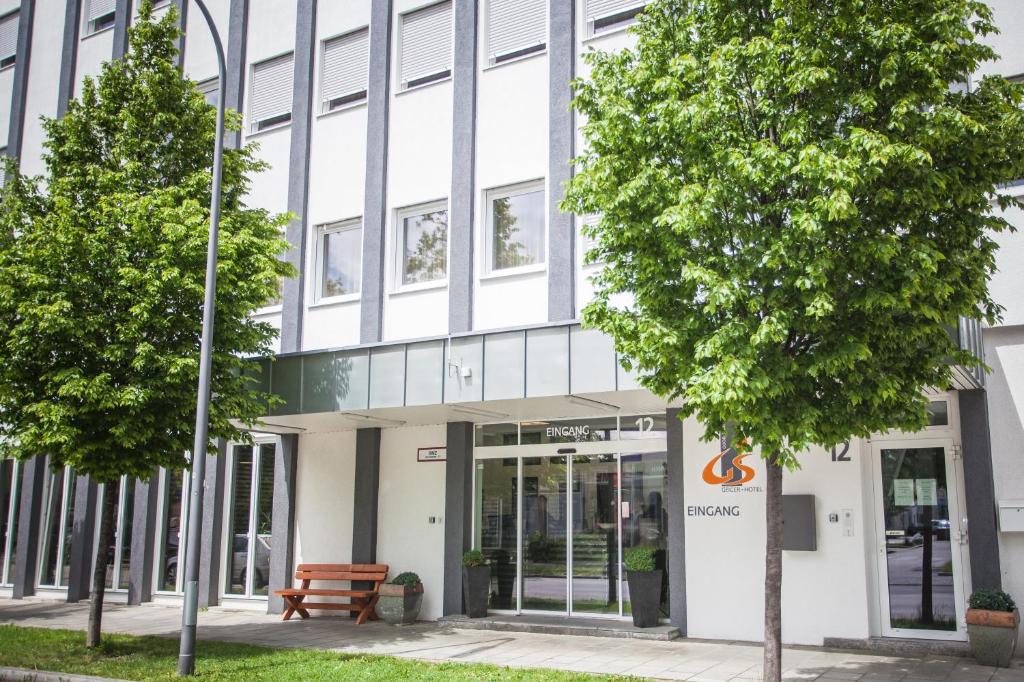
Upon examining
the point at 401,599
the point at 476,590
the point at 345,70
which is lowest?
the point at 401,599

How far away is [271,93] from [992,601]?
14982 millimetres

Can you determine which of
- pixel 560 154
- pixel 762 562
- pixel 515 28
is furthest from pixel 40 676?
pixel 515 28

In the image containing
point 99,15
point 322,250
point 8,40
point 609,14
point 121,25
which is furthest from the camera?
point 8,40

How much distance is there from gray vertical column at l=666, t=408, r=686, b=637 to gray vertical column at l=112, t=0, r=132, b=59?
15324 mm

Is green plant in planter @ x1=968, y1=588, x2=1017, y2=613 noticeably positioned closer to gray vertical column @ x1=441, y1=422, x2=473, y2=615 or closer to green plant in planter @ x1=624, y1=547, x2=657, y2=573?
green plant in planter @ x1=624, y1=547, x2=657, y2=573

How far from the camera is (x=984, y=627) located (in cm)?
973

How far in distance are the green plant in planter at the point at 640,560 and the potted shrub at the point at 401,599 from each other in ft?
12.2

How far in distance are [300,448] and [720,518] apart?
801 cm

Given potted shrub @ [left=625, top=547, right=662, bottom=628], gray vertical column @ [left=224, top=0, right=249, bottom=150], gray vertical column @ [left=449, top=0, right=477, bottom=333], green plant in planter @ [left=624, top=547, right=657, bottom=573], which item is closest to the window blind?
gray vertical column @ [left=224, top=0, right=249, bottom=150]

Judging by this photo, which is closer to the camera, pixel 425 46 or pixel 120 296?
pixel 120 296

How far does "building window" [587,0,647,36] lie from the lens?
46.0 ft

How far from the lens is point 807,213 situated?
717cm

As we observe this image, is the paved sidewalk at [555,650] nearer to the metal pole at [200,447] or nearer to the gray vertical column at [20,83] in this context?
the metal pole at [200,447]

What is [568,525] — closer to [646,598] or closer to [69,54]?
[646,598]
